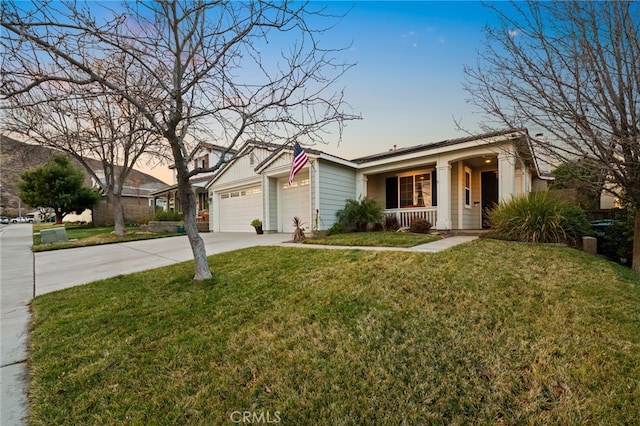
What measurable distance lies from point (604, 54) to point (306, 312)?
19.8 ft

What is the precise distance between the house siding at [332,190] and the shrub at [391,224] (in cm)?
181

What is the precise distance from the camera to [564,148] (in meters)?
4.96

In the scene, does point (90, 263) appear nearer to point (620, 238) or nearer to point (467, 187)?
point (467, 187)

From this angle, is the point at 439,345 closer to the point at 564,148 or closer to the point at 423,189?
the point at 564,148

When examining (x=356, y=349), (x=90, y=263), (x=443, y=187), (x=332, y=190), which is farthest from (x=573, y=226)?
(x=90, y=263)

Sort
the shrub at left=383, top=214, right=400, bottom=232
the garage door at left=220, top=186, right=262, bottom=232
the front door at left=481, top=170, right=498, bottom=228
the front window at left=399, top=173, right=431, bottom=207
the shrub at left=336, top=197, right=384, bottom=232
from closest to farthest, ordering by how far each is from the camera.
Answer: the shrub at left=336, top=197, right=384, bottom=232 < the shrub at left=383, top=214, right=400, bottom=232 < the front window at left=399, top=173, right=431, bottom=207 < the front door at left=481, top=170, right=498, bottom=228 < the garage door at left=220, top=186, right=262, bottom=232

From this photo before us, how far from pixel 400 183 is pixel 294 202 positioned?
14.9ft

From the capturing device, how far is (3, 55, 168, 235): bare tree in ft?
11.0

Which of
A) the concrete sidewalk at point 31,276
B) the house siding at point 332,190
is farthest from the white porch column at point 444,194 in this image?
the house siding at point 332,190

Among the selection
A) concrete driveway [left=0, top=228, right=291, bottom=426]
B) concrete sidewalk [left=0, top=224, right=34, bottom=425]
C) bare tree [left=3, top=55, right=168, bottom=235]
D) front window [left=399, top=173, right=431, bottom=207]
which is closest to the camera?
concrete sidewalk [left=0, top=224, right=34, bottom=425]

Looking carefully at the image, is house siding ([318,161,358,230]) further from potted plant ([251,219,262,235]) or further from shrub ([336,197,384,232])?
potted plant ([251,219,262,235])

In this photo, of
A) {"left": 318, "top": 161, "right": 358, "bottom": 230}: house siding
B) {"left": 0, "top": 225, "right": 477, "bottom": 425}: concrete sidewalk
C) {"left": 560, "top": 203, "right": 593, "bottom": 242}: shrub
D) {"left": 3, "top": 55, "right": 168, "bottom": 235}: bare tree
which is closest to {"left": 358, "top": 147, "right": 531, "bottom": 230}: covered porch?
{"left": 318, "top": 161, "right": 358, "bottom": 230}: house siding

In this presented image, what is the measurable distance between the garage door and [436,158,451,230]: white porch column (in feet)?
25.9

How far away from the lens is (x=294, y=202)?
1198 cm
